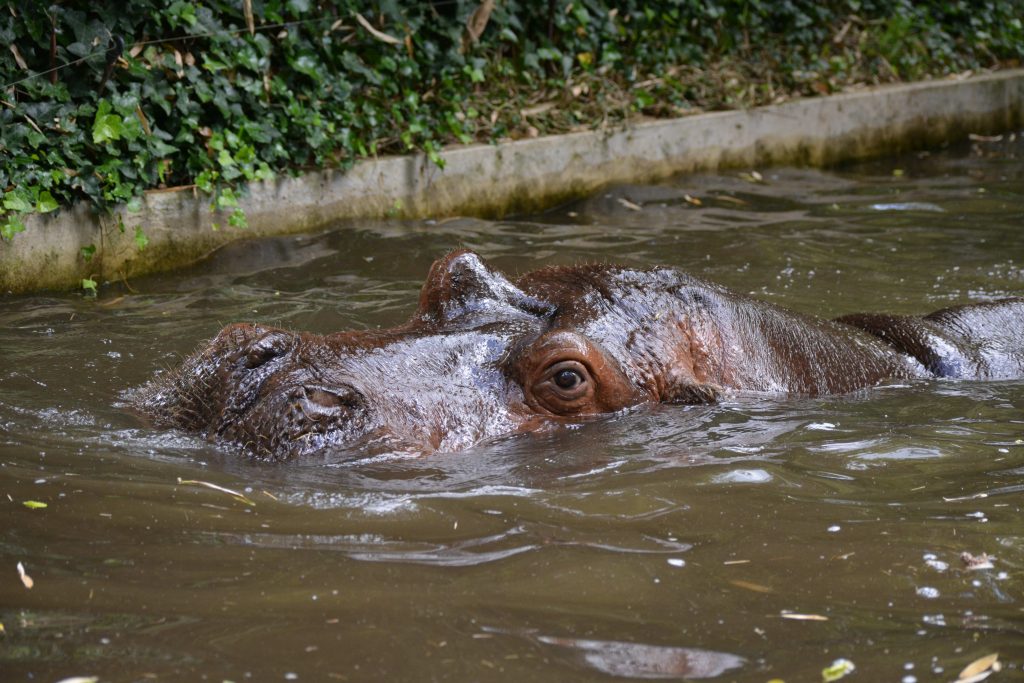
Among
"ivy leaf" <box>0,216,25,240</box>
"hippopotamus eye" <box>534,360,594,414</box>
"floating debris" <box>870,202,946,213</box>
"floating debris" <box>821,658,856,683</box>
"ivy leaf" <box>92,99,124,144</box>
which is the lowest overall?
"floating debris" <box>821,658,856,683</box>

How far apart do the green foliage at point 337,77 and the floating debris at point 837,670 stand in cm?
593

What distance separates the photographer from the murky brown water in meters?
2.72

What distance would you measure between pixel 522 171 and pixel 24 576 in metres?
7.30

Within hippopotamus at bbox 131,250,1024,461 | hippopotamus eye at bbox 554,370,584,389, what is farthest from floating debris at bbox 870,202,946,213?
hippopotamus eye at bbox 554,370,584,389

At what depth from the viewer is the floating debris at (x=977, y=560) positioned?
3.29m

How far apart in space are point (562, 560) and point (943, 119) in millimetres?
11448

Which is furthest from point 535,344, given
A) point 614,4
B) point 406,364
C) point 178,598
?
point 614,4

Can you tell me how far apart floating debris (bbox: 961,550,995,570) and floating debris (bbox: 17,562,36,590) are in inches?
94.6

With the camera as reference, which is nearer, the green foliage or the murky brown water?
the murky brown water

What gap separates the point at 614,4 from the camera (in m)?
12.0

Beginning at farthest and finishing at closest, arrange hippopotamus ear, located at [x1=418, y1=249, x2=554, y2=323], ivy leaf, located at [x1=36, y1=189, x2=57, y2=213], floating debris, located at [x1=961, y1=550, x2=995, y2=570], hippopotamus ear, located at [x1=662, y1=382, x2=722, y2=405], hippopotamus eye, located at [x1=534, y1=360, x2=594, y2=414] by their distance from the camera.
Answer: ivy leaf, located at [x1=36, y1=189, x2=57, y2=213] → hippopotamus ear, located at [x1=662, y1=382, x2=722, y2=405] → hippopotamus ear, located at [x1=418, y1=249, x2=554, y2=323] → hippopotamus eye, located at [x1=534, y1=360, x2=594, y2=414] → floating debris, located at [x1=961, y1=550, x2=995, y2=570]

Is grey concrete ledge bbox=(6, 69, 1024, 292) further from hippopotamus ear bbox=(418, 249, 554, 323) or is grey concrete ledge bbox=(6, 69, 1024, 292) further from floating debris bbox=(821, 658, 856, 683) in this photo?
floating debris bbox=(821, 658, 856, 683)

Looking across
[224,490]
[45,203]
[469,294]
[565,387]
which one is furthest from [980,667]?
[45,203]

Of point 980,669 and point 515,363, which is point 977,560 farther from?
point 515,363
